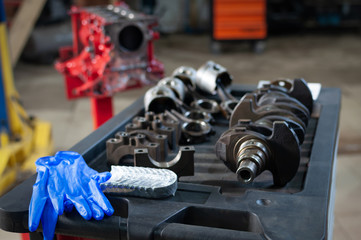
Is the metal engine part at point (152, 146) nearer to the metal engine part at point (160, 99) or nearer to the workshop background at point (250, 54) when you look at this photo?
the metal engine part at point (160, 99)

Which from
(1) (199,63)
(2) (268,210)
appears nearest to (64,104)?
(1) (199,63)

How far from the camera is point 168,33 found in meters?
7.20

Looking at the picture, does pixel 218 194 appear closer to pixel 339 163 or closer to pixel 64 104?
pixel 339 163

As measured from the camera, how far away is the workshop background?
10.4 feet

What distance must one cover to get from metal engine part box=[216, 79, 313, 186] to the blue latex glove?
0.29m

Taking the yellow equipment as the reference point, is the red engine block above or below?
above

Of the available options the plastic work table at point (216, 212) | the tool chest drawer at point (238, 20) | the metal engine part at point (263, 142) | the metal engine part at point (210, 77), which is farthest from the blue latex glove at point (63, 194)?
the tool chest drawer at point (238, 20)

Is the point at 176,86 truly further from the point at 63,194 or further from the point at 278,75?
the point at 278,75

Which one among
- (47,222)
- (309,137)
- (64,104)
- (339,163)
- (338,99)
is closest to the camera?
(47,222)

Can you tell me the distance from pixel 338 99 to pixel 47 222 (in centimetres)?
110

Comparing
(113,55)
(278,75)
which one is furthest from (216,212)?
(278,75)

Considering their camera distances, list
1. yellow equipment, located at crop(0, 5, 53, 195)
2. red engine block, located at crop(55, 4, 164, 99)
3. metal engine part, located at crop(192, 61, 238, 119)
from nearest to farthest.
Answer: metal engine part, located at crop(192, 61, 238, 119) < red engine block, located at crop(55, 4, 164, 99) < yellow equipment, located at crop(0, 5, 53, 195)

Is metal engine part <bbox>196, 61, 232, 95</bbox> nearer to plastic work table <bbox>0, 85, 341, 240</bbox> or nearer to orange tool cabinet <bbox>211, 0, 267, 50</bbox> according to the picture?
plastic work table <bbox>0, 85, 341, 240</bbox>

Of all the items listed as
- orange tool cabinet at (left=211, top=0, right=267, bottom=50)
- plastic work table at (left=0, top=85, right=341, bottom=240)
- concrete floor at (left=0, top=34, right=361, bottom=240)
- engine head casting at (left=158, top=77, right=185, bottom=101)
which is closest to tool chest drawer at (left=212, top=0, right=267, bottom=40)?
orange tool cabinet at (left=211, top=0, right=267, bottom=50)
